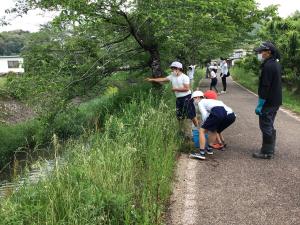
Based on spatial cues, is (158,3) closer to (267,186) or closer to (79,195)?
(267,186)

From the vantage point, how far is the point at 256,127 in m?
10.6

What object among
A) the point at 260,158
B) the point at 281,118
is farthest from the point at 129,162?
the point at 281,118

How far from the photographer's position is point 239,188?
5.88 meters

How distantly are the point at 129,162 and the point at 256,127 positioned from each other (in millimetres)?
6219

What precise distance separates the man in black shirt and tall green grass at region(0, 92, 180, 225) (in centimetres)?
208

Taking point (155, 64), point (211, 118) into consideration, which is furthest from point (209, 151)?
point (155, 64)

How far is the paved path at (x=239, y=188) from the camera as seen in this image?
4910 millimetres

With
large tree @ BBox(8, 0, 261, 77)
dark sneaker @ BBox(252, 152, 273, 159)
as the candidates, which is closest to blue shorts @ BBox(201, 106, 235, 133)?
dark sneaker @ BBox(252, 152, 273, 159)

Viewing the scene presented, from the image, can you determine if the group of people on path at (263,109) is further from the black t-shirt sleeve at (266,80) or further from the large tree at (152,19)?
the large tree at (152,19)

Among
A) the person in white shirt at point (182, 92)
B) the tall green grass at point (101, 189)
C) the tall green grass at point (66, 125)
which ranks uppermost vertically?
the person in white shirt at point (182, 92)

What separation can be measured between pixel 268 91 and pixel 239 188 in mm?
2190

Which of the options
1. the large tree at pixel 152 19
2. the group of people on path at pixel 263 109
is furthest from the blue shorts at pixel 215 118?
the large tree at pixel 152 19

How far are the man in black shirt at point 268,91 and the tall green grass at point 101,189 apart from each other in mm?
2077

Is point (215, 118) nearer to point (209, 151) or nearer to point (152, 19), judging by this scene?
point (209, 151)
